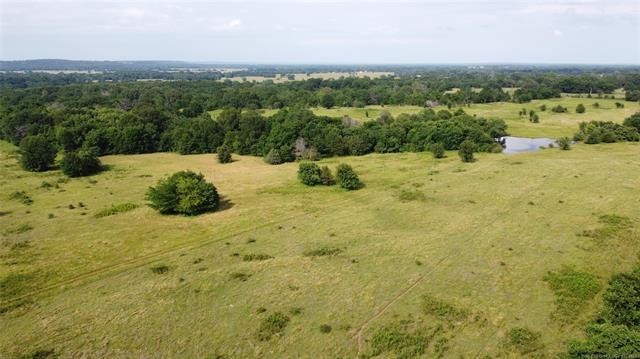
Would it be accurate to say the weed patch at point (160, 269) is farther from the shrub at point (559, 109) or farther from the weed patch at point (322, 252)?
the shrub at point (559, 109)

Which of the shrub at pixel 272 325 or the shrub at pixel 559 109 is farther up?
the shrub at pixel 559 109

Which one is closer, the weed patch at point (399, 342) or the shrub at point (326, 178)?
the weed patch at point (399, 342)

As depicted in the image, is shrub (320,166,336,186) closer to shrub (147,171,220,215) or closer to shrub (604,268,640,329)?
shrub (147,171,220,215)

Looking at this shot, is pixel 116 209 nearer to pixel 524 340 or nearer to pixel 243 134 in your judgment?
pixel 243 134

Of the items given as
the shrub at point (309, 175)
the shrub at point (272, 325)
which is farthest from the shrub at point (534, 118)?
the shrub at point (272, 325)

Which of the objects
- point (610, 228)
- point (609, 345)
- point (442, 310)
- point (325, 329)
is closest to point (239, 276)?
point (325, 329)

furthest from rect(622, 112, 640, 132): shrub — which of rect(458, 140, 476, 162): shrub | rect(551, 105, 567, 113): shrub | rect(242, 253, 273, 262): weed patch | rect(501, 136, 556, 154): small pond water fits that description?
rect(242, 253, 273, 262): weed patch

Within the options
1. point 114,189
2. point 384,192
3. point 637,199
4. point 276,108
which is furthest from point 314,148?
point 276,108
